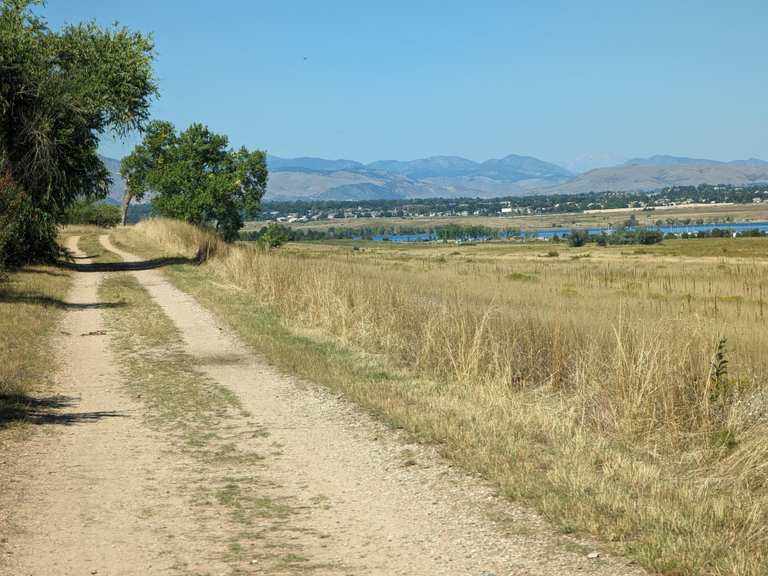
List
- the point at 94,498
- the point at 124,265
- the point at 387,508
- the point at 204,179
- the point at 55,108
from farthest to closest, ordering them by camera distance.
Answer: the point at 204,179 → the point at 124,265 → the point at 55,108 → the point at 94,498 → the point at 387,508

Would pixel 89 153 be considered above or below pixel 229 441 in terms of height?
above

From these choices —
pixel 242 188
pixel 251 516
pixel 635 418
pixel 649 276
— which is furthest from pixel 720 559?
pixel 242 188

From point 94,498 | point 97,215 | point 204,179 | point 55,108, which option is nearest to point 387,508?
point 94,498

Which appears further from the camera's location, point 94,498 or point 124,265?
point 124,265

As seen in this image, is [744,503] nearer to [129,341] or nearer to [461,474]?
[461,474]

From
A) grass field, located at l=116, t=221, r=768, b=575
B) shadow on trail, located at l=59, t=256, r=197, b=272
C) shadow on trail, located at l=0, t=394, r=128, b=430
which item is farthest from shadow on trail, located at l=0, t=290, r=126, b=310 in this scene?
shadow on trail, located at l=59, t=256, r=197, b=272

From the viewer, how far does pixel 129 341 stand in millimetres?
16094

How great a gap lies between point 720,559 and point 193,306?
17.5 metres

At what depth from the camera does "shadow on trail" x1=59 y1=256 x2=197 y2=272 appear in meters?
33.3

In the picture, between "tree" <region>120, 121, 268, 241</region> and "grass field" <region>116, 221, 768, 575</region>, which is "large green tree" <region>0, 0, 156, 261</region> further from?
"tree" <region>120, 121, 268, 241</region>

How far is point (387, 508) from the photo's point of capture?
702 cm

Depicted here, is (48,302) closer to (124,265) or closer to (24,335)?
(24,335)

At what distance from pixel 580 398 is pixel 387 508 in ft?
13.9

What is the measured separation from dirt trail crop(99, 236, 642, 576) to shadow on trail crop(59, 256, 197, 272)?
23961mm
